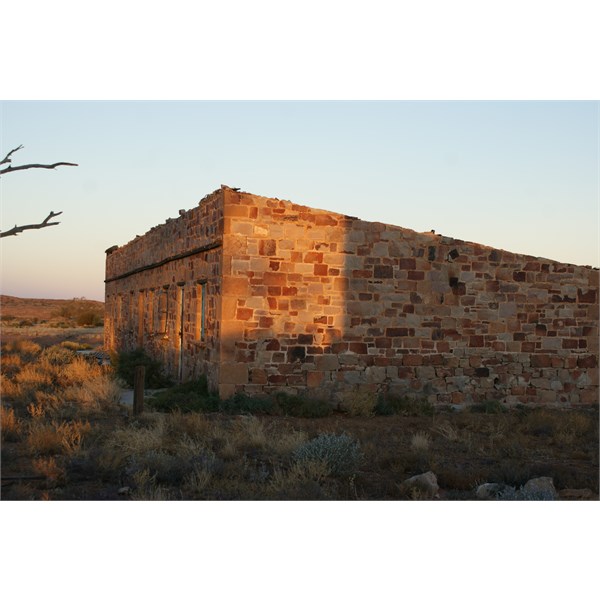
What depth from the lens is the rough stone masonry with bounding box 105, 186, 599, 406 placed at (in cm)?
1288

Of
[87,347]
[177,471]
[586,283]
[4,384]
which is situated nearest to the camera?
[177,471]

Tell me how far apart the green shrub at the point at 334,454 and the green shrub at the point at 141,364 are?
7576 mm

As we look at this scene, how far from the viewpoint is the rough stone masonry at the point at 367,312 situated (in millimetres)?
12875

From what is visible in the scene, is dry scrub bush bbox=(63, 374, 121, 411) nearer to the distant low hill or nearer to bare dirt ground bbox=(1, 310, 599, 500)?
bare dirt ground bbox=(1, 310, 599, 500)

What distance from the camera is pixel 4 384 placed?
13820 mm

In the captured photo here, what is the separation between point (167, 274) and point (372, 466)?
34.0 ft

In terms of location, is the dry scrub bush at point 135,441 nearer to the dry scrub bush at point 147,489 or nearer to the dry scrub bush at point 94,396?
the dry scrub bush at point 147,489

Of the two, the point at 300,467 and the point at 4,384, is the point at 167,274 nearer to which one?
the point at 4,384

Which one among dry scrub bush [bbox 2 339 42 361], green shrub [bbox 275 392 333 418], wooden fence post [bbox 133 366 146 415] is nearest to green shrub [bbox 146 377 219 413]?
wooden fence post [bbox 133 366 146 415]

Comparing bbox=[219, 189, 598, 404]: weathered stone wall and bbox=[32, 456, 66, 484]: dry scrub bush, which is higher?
bbox=[219, 189, 598, 404]: weathered stone wall

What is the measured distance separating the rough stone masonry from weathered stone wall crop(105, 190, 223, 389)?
0.23 feet

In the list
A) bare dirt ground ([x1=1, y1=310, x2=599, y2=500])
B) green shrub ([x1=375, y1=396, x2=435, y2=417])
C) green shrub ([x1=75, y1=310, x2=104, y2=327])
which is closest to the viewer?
bare dirt ground ([x1=1, y1=310, x2=599, y2=500])

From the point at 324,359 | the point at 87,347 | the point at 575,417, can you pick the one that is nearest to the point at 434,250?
the point at 324,359

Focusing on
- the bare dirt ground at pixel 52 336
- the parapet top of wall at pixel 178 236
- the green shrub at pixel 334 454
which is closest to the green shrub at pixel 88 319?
the bare dirt ground at pixel 52 336
